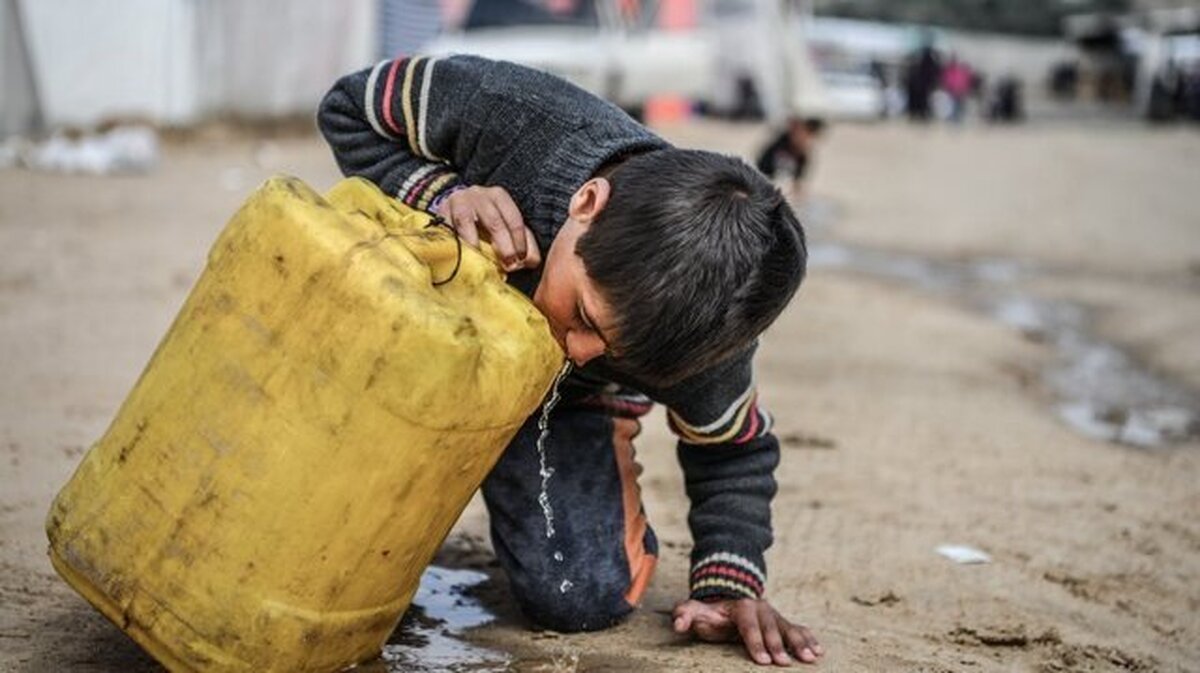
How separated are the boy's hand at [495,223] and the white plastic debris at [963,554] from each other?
129cm

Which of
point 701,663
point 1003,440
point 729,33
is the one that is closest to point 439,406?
point 701,663

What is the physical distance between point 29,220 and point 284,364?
5551 millimetres

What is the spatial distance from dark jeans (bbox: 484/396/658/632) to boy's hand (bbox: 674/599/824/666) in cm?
17

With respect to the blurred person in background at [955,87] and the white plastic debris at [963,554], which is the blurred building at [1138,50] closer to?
the blurred person in background at [955,87]

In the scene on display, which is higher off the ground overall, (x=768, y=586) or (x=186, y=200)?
(x=768, y=586)

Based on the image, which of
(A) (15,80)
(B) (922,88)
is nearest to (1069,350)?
(A) (15,80)

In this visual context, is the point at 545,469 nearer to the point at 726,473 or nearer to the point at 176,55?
the point at 726,473

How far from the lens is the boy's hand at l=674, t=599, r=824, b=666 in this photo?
7.25 feet

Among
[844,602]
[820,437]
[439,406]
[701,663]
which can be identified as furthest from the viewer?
[820,437]

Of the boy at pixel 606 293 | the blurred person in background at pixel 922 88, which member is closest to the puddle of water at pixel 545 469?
the boy at pixel 606 293

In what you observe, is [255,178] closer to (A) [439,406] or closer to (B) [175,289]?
(B) [175,289]

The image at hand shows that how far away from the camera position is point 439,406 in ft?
5.77

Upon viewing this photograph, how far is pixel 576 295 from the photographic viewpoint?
2027mm

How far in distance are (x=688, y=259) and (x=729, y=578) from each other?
611 mm
